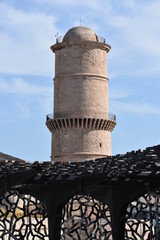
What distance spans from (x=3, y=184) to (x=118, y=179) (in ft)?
8.61

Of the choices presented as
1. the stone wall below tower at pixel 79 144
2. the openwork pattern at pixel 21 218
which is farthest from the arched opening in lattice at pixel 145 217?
the stone wall below tower at pixel 79 144

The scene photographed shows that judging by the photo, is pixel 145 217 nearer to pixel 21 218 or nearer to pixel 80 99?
pixel 21 218

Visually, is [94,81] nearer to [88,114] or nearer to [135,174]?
[88,114]

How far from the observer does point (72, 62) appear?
129 ft

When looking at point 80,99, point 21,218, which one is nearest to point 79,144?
point 80,99

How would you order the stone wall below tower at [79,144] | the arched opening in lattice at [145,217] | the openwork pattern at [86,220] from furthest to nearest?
the stone wall below tower at [79,144]
the openwork pattern at [86,220]
the arched opening in lattice at [145,217]

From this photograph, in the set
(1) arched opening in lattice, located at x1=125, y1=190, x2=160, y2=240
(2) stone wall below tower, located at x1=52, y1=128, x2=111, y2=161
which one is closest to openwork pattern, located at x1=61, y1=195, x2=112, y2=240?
(1) arched opening in lattice, located at x1=125, y1=190, x2=160, y2=240

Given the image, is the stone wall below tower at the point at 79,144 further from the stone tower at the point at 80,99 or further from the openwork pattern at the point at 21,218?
the openwork pattern at the point at 21,218

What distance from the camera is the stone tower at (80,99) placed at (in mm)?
39094

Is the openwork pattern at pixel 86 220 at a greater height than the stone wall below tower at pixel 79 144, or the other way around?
the stone wall below tower at pixel 79 144

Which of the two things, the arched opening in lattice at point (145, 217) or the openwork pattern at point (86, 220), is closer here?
the arched opening in lattice at point (145, 217)

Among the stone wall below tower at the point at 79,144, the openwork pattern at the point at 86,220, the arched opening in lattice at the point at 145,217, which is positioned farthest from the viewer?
the stone wall below tower at the point at 79,144

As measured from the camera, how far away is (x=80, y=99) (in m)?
39.2

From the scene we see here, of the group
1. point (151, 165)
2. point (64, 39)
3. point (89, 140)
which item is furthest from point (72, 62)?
point (151, 165)
